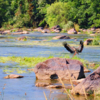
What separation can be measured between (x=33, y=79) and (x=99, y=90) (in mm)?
3158

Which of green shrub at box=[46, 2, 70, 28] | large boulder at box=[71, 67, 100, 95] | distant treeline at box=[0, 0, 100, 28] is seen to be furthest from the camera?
green shrub at box=[46, 2, 70, 28]

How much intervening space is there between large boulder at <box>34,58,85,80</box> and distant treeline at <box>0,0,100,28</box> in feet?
147

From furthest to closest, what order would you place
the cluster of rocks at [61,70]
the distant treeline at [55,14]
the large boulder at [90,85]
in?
1. the distant treeline at [55,14]
2. the cluster of rocks at [61,70]
3. the large boulder at [90,85]

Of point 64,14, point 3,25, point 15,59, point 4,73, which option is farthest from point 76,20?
point 4,73

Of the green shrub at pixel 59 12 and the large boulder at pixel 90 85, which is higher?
the large boulder at pixel 90 85

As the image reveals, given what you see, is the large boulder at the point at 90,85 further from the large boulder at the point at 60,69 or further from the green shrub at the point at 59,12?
the green shrub at the point at 59,12

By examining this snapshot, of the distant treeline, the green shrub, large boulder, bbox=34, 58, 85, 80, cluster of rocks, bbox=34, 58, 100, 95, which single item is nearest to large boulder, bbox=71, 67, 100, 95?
cluster of rocks, bbox=34, 58, 100, 95

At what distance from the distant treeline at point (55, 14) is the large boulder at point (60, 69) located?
44.7m

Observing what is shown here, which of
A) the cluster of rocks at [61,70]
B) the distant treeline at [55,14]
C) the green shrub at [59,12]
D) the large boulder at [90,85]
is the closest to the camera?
the large boulder at [90,85]

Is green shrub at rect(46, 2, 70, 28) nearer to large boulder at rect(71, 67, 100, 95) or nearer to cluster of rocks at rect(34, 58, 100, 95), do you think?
cluster of rocks at rect(34, 58, 100, 95)

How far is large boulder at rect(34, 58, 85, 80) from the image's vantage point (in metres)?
10.4

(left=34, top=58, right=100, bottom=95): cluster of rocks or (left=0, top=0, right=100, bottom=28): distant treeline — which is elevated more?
(left=34, top=58, right=100, bottom=95): cluster of rocks

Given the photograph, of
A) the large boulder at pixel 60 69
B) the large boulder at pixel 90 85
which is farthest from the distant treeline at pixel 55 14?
the large boulder at pixel 90 85

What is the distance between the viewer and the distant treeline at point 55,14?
57625 mm
